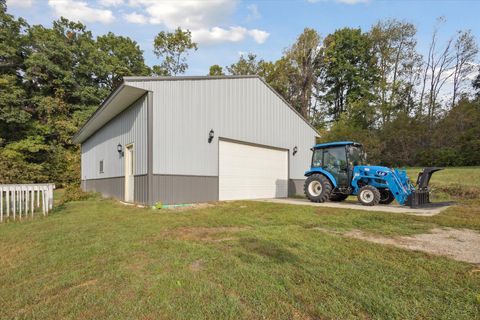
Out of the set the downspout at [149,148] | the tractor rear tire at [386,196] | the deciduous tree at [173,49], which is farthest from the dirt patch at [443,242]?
the deciduous tree at [173,49]

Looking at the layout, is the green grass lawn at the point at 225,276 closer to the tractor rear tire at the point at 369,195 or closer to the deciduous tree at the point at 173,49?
the tractor rear tire at the point at 369,195

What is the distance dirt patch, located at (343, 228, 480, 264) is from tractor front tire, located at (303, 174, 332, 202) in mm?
4262

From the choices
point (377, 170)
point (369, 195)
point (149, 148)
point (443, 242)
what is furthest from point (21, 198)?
point (377, 170)

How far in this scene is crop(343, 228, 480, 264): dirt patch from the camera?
11.4 ft

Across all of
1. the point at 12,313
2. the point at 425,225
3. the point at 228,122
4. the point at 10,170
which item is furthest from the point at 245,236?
the point at 10,170

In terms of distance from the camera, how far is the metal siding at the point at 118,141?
8.90 m

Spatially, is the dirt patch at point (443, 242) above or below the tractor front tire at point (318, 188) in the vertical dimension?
below

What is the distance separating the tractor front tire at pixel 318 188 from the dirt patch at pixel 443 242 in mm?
4262

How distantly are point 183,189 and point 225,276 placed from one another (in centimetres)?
642

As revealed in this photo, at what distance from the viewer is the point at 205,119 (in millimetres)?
9719

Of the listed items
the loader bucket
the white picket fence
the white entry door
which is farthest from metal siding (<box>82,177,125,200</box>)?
the loader bucket

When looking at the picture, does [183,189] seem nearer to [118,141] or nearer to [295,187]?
[118,141]

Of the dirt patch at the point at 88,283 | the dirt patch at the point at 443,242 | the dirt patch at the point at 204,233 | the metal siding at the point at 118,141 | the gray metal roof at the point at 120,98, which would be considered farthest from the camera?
the metal siding at the point at 118,141

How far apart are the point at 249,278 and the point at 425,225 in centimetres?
419
